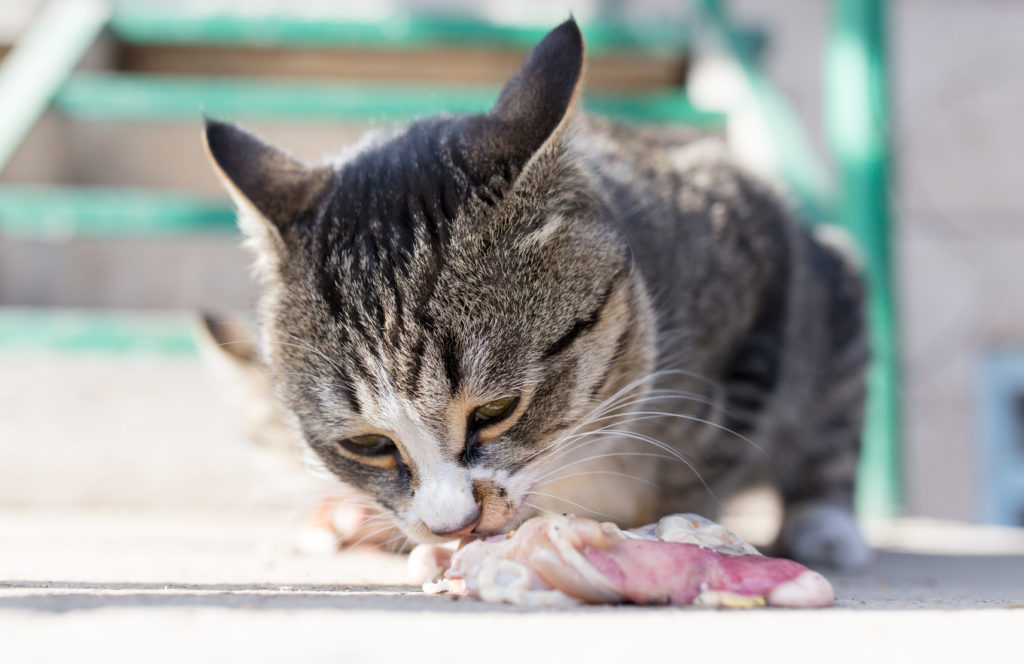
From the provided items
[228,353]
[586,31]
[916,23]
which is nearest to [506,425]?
[228,353]

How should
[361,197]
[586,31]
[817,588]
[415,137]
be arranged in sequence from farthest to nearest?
[586,31]
[415,137]
[361,197]
[817,588]

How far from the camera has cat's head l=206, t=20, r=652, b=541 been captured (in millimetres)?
1227

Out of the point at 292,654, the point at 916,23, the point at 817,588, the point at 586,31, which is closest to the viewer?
the point at 292,654

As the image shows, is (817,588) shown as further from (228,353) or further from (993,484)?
(993,484)

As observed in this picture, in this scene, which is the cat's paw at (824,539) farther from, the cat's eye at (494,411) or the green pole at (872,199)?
the cat's eye at (494,411)

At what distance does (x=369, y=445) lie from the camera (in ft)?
4.40

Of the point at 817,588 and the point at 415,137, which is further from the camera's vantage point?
the point at 415,137

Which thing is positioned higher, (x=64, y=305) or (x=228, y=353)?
(x=64, y=305)

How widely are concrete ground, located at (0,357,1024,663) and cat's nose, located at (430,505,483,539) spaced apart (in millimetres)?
99

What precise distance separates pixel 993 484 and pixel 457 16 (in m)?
2.68

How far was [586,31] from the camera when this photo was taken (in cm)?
316

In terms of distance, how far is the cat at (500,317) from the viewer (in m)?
1.24

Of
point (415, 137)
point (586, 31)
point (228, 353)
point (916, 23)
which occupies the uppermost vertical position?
point (916, 23)

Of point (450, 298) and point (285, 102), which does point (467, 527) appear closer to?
point (450, 298)
